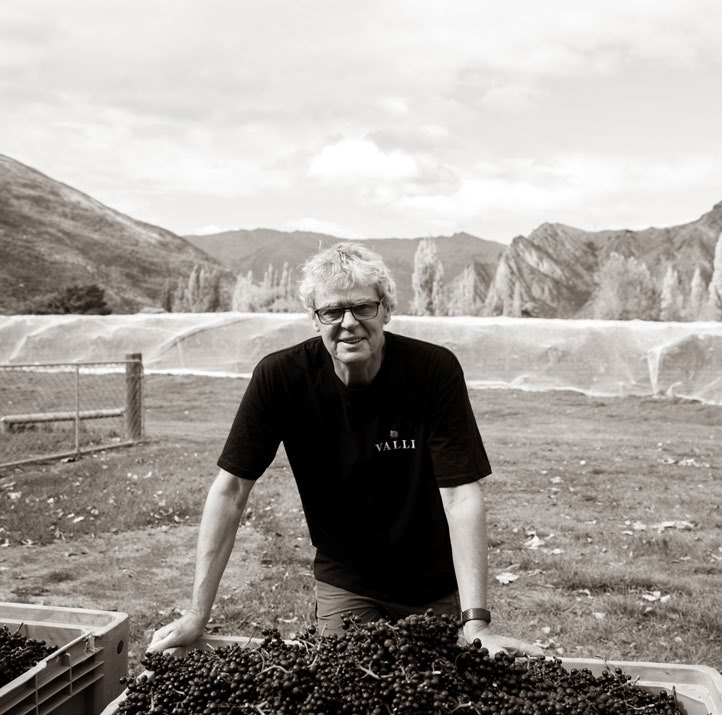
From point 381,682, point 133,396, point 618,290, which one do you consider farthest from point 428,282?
point 381,682

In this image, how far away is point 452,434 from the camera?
9.37 ft

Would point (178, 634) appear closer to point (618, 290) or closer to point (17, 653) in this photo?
point (17, 653)

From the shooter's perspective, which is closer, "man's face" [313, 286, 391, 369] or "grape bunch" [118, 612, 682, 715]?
"grape bunch" [118, 612, 682, 715]

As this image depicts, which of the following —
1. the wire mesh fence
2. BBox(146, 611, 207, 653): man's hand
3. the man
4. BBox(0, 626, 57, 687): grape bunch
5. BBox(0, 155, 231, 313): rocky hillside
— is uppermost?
BBox(0, 155, 231, 313): rocky hillside

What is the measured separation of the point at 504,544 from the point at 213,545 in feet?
17.1

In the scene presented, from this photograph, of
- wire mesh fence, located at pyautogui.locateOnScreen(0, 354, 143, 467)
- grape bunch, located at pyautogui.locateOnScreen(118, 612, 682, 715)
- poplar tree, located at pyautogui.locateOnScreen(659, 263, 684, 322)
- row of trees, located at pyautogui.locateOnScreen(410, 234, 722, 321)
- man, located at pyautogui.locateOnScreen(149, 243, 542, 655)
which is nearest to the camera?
grape bunch, located at pyautogui.locateOnScreen(118, 612, 682, 715)

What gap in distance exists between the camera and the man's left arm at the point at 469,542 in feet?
8.55

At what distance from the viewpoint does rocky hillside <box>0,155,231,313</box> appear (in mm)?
88312

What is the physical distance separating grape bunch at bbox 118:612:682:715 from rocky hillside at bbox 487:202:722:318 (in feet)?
434

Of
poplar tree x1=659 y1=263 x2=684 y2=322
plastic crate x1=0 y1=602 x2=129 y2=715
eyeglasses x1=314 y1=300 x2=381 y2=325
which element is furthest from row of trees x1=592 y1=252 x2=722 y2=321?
plastic crate x1=0 y1=602 x2=129 y2=715

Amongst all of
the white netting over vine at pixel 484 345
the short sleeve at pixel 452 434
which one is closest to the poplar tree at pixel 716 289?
the white netting over vine at pixel 484 345

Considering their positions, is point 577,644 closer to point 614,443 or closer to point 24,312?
point 614,443

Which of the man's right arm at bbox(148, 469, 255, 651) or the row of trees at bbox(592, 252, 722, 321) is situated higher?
the row of trees at bbox(592, 252, 722, 321)

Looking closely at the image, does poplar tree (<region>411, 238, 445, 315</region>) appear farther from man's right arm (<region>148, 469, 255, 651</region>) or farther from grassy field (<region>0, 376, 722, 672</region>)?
man's right arm (<region>148, 469, 255, 651</region>)
